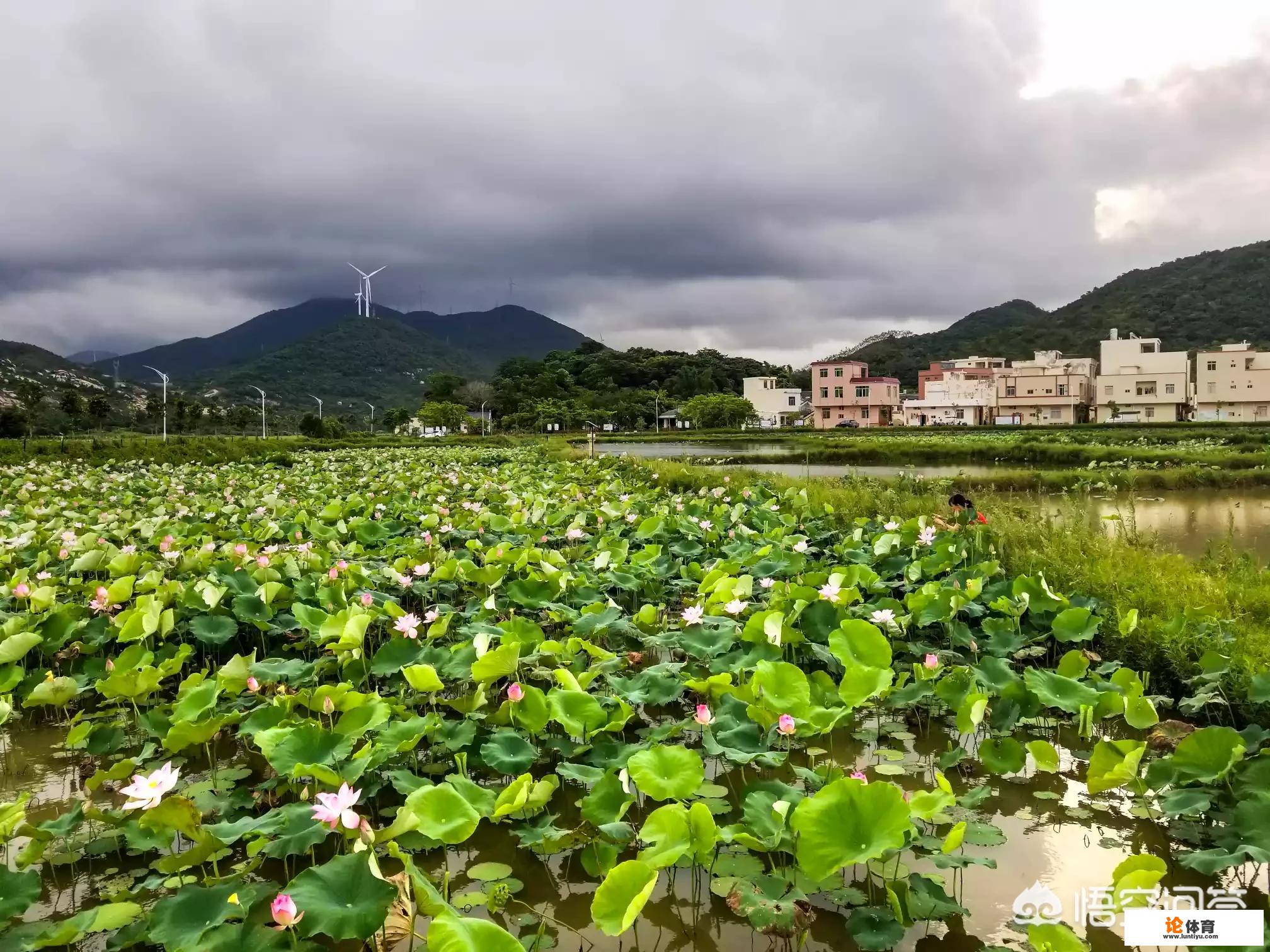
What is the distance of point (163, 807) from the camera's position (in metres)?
1.79

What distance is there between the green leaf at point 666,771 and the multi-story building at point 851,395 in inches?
1921

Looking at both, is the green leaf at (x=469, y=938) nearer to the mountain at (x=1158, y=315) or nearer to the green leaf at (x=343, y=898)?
the green leaf at (x=343, y=898)

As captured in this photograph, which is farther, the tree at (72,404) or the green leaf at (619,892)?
the tree at (72,404)

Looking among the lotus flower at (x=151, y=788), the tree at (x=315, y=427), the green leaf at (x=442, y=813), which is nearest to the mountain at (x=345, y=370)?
the tree at (x=315, y=427)

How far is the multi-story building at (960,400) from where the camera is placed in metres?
48.8

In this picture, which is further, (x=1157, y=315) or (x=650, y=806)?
(x=1157, y=315)

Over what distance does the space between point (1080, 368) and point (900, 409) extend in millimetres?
11449

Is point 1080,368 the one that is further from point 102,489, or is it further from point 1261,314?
point 102,489

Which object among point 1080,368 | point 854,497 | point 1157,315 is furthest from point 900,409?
point 854,497

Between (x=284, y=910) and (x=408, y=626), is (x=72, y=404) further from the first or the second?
(x=284, y=910)

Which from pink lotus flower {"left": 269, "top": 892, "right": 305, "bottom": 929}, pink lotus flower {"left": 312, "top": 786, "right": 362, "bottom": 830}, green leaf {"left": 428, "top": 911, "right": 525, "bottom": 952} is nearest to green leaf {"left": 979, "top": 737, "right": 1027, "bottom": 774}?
green leaf {"left": 428, "top": 911, "right": 525, "bottom": 952}

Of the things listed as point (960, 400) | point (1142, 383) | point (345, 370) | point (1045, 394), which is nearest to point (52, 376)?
point (345, 370)

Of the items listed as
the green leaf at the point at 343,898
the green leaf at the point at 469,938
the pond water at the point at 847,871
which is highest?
the green leaf at the point at 469,938

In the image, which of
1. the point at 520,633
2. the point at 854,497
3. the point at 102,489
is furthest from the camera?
the point at 102,489
